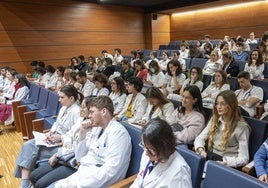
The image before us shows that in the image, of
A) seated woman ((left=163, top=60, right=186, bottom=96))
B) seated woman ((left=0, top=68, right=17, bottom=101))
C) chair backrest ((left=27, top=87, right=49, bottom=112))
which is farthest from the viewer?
seated woman ((left=0, top=68, right=17, bottom=101))

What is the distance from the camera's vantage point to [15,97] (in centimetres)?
501

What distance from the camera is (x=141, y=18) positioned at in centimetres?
1145

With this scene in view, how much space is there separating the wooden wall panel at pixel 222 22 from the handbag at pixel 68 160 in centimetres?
917

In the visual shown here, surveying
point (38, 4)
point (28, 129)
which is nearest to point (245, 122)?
point (28, 129)

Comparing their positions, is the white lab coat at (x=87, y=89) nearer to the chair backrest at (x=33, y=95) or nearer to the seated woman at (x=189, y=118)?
the chair backrest at (x=33, y=95)

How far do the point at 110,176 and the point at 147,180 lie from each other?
381 mm

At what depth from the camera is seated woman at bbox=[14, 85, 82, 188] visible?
7.99 ft

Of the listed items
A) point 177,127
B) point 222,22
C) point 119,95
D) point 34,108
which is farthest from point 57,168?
point 222,22

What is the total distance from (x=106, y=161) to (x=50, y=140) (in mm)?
1134

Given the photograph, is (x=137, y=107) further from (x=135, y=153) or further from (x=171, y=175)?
(x=171, y=175)

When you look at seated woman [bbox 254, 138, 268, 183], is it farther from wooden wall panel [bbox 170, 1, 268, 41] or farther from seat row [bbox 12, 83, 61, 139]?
wooden wall panel [bbox 170, 1, 268, 41]

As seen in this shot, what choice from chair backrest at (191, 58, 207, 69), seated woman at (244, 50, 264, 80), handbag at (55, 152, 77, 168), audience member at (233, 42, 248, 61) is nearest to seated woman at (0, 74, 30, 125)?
handbag at (55, 152, 77, 168)

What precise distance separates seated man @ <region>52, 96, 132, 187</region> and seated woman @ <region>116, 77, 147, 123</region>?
52.9 inches

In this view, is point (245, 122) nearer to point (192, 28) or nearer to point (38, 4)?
point (38, 4)
